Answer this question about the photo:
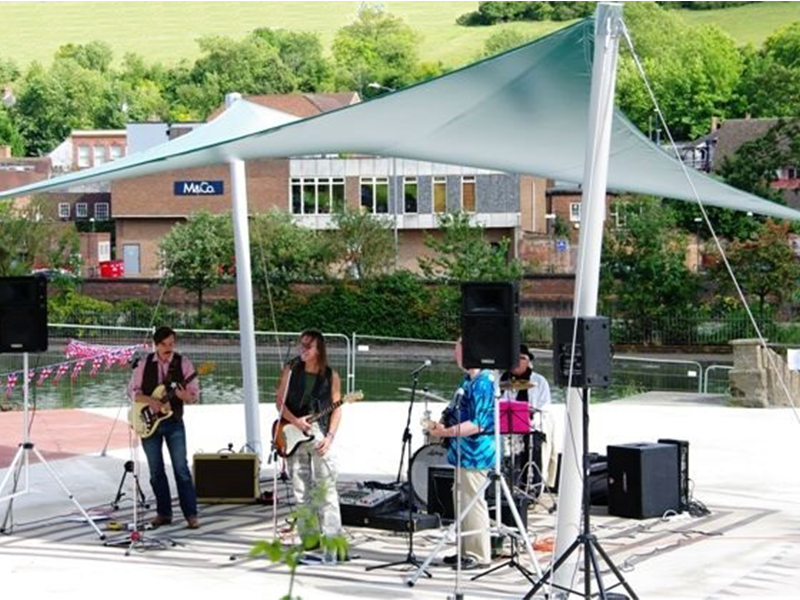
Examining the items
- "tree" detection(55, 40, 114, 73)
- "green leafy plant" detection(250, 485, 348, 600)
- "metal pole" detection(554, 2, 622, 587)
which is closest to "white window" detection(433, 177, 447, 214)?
"metal pole" detection(554, 2, 622, 587)

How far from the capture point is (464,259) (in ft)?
173

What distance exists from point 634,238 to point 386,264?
887 centimetres

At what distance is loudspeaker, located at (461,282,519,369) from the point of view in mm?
10492

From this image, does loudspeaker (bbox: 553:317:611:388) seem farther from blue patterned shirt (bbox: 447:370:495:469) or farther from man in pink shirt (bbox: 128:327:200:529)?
man in pink shirt (bbox: 128:327:200:529)

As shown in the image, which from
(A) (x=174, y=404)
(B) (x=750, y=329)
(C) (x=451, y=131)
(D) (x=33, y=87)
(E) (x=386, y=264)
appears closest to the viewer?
(A) (x=174, y=404)

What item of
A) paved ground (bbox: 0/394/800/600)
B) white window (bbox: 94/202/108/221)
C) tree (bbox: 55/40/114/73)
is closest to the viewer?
paved ground (bbox: 0/394/800/600)

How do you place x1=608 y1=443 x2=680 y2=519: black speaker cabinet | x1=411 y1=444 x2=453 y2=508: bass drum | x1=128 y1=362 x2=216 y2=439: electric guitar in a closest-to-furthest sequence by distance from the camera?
x1=128 y1=362 x2=216 y2=439: electric guitar, x1=411 y1=444 x2=453 y2=508: bass drum, x1=608 y1=443 x2=680 y2=519: black speaker cabinet

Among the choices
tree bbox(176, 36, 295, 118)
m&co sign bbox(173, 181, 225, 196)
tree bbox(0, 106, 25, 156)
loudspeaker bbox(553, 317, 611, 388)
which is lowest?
loudspeaker bbox(553, 317, 611, 388)

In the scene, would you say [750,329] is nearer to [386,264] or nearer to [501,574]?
[386,264]

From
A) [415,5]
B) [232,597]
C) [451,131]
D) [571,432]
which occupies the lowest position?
[232,597]

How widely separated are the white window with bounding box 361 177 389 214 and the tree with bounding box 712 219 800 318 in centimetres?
2296

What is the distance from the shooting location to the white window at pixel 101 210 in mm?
89688

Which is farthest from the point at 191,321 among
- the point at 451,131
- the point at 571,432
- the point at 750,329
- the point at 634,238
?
the point at 571,432

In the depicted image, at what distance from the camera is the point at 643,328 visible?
159 feet
